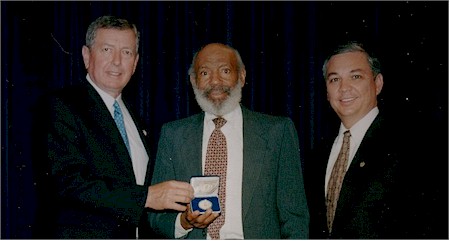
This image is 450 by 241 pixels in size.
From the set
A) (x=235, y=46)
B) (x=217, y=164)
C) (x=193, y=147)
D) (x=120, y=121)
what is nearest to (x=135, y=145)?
(x=120, y=121)

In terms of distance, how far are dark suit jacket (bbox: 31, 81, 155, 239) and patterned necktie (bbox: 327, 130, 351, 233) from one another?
31.9 inches

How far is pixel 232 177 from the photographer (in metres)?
2.35

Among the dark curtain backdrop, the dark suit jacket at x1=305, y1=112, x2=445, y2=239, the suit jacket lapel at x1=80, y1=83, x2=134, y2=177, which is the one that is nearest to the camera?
the dark suit jacket at x1=305, y1=112, x2=445, y2=239

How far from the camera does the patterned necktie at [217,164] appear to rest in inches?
91.4

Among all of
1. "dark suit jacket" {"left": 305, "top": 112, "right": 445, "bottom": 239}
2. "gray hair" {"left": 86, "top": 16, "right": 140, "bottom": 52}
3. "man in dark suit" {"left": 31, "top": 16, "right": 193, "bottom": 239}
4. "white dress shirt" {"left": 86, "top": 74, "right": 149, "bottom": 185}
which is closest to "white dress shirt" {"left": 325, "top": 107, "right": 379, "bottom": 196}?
"dark suit jacket" {"left": 305, "top": 112, "right": 445, "bottom": 239}

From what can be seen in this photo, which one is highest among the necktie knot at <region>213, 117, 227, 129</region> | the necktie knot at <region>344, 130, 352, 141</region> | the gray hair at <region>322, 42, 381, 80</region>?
the gray hair at <region>322, 42, 381, 80</region>

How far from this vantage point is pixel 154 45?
11.0 feet

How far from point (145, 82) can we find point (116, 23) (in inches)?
38.1

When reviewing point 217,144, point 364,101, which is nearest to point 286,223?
point 217,144

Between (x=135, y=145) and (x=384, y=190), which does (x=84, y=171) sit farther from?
(x=384, y=190)

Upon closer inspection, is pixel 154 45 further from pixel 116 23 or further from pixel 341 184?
pixel 341 184

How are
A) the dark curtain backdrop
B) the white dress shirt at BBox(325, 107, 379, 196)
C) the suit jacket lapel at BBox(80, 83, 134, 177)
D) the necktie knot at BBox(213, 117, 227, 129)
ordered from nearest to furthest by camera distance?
the suit jacket lapel at BBox(80, 83, 134, 177), the white dress shirt at BBox(325, 107, 379, 196), the necktie knot at BBox(213, 117, 227, 129), the dark curtain backdrop

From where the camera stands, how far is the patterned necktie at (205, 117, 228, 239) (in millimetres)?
2320

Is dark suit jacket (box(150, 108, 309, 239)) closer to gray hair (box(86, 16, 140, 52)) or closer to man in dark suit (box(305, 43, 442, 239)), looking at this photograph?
man in dark suit (box(305, 43, 442, 239))
